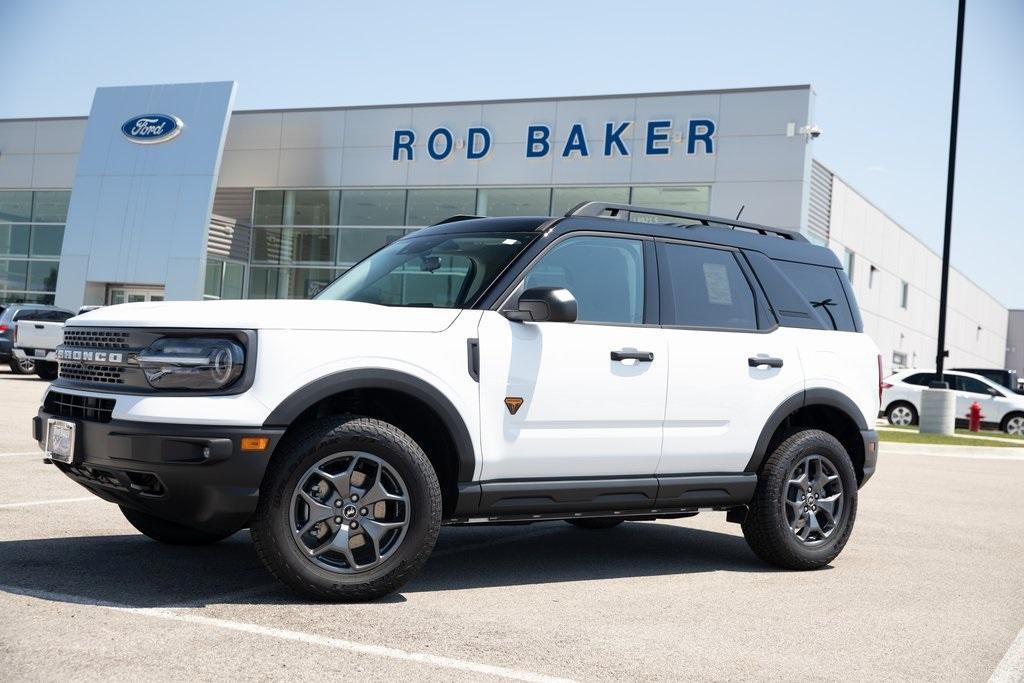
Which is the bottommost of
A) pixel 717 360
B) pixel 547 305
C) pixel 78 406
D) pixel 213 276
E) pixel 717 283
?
pixel 78 406

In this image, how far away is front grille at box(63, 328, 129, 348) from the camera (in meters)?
5.24

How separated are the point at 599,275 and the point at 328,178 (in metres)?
27.5

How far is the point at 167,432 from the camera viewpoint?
4871mm

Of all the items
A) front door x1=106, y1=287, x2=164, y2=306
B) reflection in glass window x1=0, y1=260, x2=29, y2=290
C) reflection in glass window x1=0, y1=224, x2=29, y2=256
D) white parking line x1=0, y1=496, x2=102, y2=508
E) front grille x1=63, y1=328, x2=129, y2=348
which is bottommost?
white parking line x1=0, y1=496, x2=102, y2=508

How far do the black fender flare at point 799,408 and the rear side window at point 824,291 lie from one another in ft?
1.58

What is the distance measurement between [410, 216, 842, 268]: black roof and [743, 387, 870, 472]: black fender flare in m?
0.90

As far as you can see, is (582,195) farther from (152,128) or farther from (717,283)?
(717,283)

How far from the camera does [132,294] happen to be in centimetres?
3447

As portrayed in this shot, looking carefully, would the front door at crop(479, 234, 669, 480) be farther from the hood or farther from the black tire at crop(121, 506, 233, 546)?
the black tire at crop(121, 506, 233, 546)

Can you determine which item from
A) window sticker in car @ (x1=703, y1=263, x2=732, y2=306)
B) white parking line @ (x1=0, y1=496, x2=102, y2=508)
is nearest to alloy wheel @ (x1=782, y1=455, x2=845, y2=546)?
window sticker in car @ (x1=703, y1=263, x2=732, y2=306)

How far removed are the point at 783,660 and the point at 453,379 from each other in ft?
6.47

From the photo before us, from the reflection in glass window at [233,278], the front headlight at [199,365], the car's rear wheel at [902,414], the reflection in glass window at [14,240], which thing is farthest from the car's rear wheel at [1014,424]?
the reflection in glass window at [14,240]

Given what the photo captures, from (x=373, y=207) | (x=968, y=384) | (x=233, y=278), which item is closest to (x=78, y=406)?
(x=968, y=384)

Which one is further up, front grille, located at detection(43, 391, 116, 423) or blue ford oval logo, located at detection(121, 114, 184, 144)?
blue ford oval logo, located at detection(121, 114, 184, 144)
